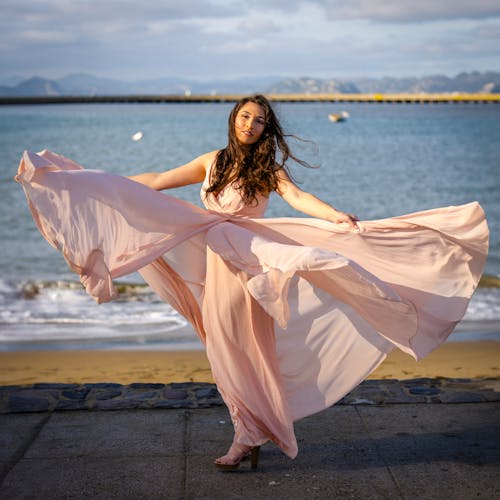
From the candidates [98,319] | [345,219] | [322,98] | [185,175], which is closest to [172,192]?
[98,319]

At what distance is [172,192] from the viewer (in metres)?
23.4

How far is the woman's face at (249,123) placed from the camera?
14.0 feet

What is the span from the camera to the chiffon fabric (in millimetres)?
3893

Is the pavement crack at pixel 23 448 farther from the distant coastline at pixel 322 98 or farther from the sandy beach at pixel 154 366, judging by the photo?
the distant coastline at pixel 322 98

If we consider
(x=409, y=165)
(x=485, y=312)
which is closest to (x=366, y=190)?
(x=409, y=165)

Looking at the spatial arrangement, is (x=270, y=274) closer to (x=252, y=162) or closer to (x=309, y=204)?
(x=309, y=204)

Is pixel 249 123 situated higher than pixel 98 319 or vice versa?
pixel 249 123

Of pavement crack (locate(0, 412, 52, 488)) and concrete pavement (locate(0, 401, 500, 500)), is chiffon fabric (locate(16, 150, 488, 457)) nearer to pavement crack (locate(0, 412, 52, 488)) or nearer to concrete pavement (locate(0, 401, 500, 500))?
concrete pavement (locate(0, 401, 500, 500))

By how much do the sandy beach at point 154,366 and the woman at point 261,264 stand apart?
262cm

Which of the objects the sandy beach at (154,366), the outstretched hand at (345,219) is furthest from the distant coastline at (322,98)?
the outstretched hand at (345,219)

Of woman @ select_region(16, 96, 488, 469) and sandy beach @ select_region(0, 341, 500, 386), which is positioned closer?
woman @ select_region(16, 96, 488, 469)

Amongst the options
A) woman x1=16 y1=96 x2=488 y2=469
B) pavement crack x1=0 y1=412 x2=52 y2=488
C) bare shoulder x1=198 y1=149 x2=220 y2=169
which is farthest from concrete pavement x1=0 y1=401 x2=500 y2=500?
bare shoulder x1=198 y1=149 x2=220 y2=169

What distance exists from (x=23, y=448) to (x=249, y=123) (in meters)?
2.10

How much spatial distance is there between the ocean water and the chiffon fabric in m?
0.84
